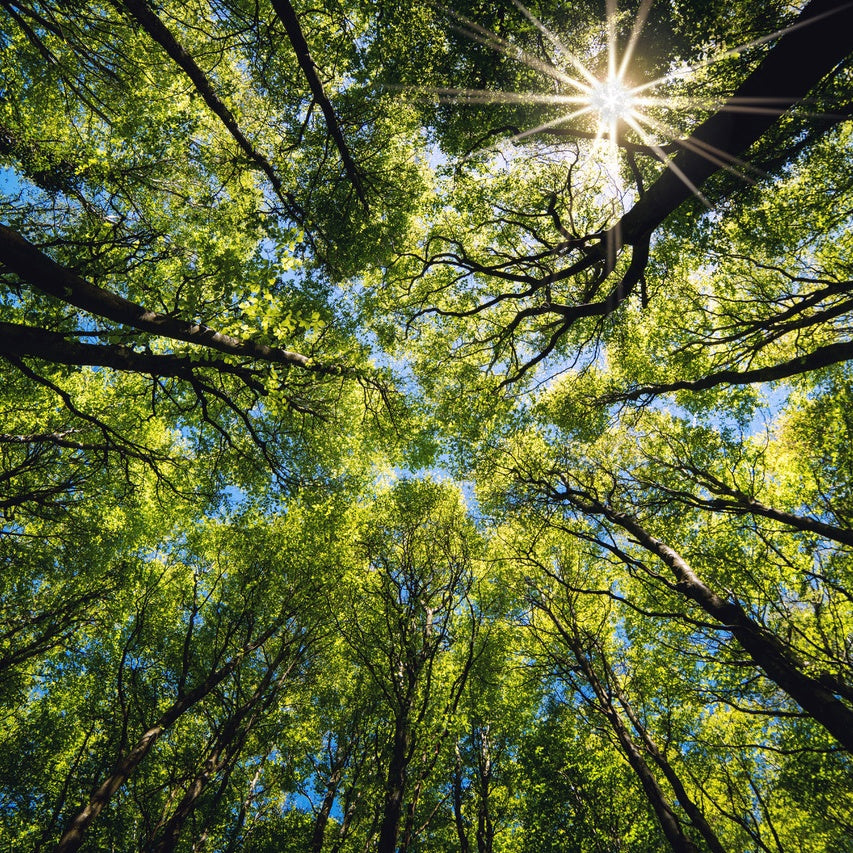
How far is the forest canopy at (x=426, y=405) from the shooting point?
558 centimetres

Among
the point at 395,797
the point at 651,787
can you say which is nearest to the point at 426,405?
the point at 395,797

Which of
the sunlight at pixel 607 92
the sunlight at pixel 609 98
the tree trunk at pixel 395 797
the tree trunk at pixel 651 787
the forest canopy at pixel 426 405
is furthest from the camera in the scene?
the sunlight at pixel 609 98

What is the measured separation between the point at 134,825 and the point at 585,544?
15946 mm

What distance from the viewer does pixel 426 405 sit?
1145 centimetres

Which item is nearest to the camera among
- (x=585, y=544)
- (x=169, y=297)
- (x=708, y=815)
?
(x=169, y=297)

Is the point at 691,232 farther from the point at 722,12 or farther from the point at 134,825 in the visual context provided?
the point at 134,825

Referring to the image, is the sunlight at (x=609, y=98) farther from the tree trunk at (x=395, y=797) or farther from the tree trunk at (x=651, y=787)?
the tree trunk at (x=651, y=787)

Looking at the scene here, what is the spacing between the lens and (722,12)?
21.6 ft

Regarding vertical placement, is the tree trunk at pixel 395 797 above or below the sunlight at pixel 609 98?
below

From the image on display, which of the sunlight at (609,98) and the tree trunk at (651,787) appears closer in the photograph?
the tree trunk at (651,787)

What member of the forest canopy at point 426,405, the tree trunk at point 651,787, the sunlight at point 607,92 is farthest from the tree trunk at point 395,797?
the sunlight at point 607,92

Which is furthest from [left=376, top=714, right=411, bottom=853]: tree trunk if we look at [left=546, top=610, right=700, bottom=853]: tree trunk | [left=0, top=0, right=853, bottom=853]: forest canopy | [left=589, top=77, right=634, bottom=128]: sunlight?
[left=589, top=77, right=634, bottom=128]: sunlight

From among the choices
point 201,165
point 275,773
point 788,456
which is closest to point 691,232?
point 788,456

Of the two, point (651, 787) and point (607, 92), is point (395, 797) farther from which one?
point (607, 92)
